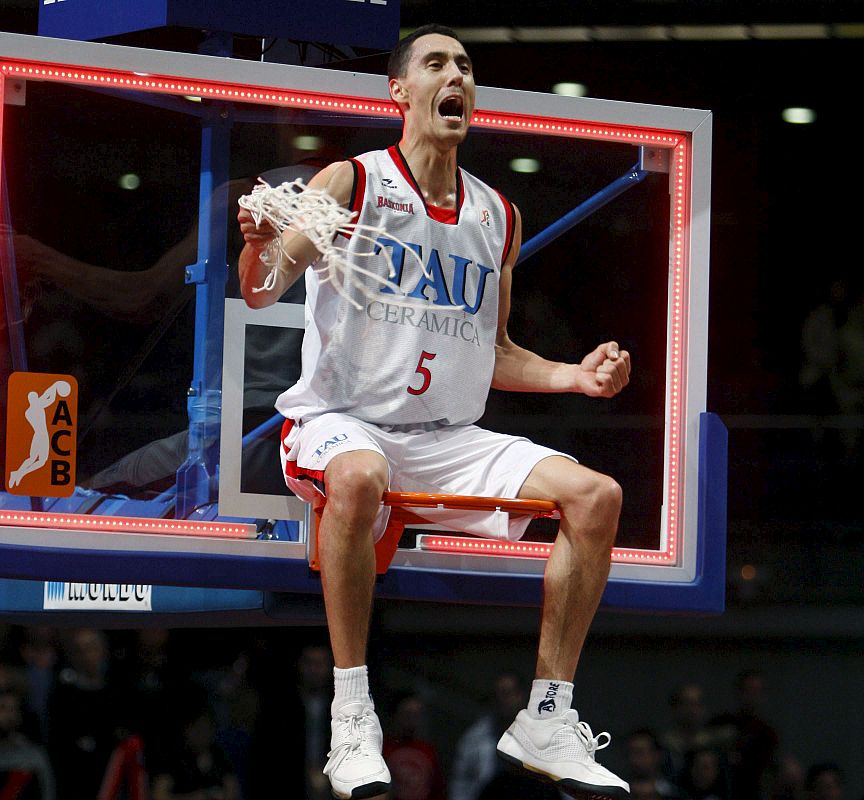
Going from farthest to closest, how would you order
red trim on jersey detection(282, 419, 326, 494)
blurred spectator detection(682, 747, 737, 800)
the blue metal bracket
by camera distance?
blurred spectator detection(682, 747, 737, 800) < the blue metal bracket < red trim on jersey detection(282, 419, 326, 494)

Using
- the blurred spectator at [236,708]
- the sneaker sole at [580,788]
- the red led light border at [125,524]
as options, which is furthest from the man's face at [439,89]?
the blurred spectator at [236,708]

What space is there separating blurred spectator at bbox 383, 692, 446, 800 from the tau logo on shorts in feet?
6.51

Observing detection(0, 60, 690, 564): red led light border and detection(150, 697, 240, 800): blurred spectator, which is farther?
detection(150, 697, 240, 800): blurred spectator

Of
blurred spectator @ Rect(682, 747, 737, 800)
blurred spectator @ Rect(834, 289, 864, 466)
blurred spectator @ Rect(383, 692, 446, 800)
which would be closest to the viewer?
blurred spectator @ Rect(383, 692, 446, 800)

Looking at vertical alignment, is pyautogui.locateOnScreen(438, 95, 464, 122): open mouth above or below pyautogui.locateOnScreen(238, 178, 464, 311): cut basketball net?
above

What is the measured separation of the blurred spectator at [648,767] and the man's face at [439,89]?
2.78m

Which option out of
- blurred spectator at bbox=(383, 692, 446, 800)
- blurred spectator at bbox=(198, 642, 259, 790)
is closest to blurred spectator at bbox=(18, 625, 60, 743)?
blurred spectator at bbox=(198, 642, 259, 790)

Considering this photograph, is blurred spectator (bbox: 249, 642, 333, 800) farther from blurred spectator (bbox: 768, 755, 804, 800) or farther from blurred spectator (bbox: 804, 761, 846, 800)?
blurred spectator (bbox: 804, 761, 846, 800)

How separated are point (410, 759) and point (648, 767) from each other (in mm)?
850

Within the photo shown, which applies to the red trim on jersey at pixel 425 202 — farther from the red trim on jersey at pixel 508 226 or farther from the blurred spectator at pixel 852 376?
the blurred spectator at pixel 852 376

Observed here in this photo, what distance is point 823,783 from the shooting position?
17.1ft

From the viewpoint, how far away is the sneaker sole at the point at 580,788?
2531 millimetres

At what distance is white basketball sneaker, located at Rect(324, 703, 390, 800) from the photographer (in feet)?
7.83

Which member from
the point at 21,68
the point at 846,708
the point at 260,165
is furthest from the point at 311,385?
the point at 846,708
